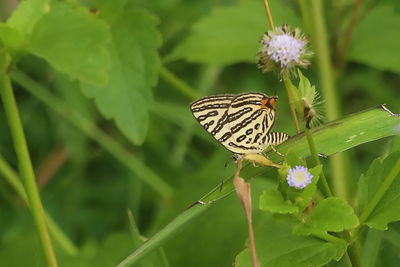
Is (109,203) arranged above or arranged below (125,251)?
below

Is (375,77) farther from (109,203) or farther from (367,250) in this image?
(367,250)

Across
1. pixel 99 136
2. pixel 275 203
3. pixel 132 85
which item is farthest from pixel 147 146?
pixel 275 203

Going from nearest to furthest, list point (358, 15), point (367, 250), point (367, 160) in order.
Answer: point (367, 250) → point (358, 15) → point (367, 160)

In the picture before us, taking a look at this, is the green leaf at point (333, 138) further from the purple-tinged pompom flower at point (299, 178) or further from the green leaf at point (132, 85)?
the green leaf at point (132, 85)

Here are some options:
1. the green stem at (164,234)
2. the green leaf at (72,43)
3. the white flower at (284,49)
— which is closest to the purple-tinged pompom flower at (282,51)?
the white flower at (284,49)

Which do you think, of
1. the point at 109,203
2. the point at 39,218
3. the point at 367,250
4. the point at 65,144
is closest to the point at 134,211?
the point at 109,203

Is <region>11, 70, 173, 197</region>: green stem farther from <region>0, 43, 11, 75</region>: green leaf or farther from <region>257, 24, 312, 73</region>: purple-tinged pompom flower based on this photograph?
<region>257, 24, 312, 73</region>: purple-tinged pompom flower
